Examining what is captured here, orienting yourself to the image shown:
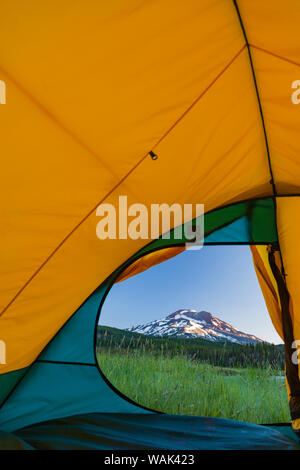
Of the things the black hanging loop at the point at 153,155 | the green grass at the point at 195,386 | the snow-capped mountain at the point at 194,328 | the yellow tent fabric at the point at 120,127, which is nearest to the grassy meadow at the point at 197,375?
the green grass at the point at 195,386

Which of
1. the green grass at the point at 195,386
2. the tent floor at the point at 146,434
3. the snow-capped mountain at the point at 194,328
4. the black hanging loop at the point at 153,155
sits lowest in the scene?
the green grass at the point at 195,386

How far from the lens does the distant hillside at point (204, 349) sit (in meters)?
3.61

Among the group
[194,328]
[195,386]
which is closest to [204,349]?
[194,328]

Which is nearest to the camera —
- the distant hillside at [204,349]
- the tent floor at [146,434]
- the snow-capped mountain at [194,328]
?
the tent floor at [146,434]

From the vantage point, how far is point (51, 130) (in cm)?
125

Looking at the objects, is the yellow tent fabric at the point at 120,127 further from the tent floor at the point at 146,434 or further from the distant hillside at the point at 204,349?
the distant hillside at the point at 204,349

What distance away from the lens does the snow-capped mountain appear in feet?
15.2

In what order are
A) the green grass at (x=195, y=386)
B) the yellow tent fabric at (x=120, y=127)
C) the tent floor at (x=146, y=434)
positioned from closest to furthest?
the yellow tent fabric at (x=120, y=127) < the tent floor at (x=146, y=434) < the green grass at (x=195, y=386)

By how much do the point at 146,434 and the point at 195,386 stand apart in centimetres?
189

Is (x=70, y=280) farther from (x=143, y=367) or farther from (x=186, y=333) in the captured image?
(x=186, y=333)

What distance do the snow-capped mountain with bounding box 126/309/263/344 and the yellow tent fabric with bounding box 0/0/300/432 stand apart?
280cm

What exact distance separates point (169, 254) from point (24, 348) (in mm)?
979

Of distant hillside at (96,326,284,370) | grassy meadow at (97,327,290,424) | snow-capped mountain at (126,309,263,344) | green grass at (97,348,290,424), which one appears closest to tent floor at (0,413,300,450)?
grassy meadow at (97,327,290,424)
